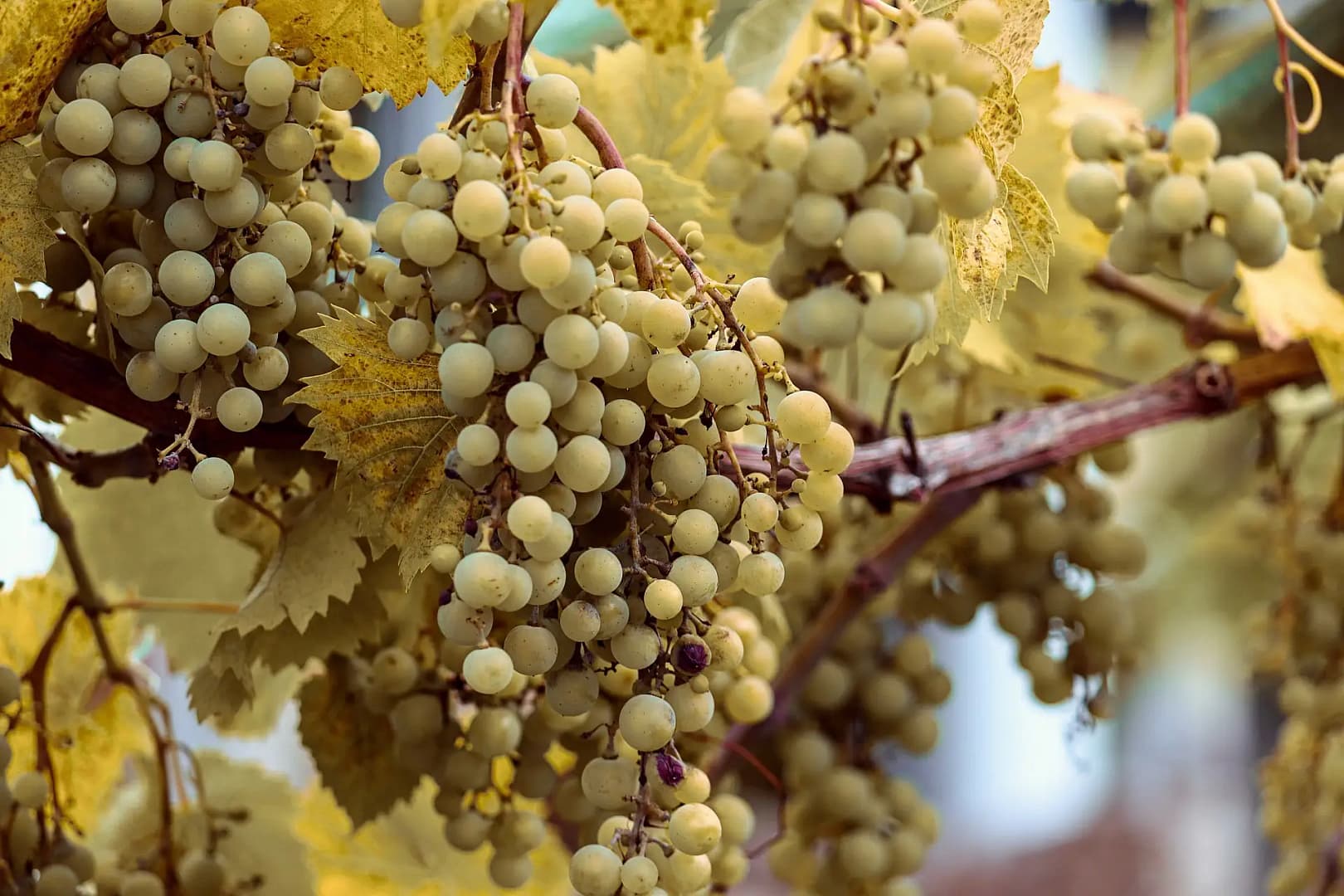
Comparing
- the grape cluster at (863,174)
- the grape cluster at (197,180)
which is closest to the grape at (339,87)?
the grape cluster at (197,180)

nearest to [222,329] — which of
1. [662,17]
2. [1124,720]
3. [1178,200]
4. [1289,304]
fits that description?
[662,17]

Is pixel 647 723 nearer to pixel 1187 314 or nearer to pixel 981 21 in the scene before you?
pixel 981 21

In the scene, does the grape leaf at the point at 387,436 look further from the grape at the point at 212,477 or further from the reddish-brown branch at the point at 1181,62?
the reddish-brown branch at the point at 1181,62

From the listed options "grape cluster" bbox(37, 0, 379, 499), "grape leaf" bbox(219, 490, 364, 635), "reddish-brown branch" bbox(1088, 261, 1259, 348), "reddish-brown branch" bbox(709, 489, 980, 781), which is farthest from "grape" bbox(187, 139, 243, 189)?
"reddish-brown branch" bbox(1088, 261, 1259, 348)

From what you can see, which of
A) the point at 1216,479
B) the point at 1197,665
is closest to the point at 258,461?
the point at 1216,479

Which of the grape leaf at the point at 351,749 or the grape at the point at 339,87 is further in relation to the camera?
the grape leaf at the point at 351,749
